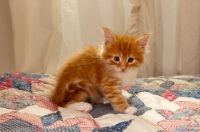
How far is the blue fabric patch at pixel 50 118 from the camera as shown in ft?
3.56

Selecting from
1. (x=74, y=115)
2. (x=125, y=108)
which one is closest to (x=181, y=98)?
(x=125, y=108)

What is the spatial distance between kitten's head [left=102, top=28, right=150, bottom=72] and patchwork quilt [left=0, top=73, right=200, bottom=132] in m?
0.20

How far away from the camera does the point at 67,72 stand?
1317mm

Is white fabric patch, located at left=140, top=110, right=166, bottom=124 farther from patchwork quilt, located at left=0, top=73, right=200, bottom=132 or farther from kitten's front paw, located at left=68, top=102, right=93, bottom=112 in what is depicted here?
kitten's front paw, located at left=68, top=102, right=93, bottom=112

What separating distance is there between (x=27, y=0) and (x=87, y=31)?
0.46 m

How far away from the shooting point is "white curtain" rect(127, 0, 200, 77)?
71.0 inches

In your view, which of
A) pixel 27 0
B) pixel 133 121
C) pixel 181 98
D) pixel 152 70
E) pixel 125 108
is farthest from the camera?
pixel 152 70

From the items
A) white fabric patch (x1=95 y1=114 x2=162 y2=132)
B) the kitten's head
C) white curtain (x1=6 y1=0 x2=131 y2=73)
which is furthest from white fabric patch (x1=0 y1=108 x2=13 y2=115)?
white curtain (x1=6 y1=0 x2=131 y2=73)

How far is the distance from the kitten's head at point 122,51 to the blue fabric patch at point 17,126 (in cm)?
48

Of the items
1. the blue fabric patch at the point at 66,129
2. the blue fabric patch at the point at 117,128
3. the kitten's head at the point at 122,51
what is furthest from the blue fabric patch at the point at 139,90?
the blue fabric patch at the point at 66,129

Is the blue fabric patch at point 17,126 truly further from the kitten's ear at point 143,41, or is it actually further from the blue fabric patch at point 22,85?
the kitten's ear at point 143,41

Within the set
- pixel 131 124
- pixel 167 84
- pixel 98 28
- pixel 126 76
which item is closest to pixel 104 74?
pixel 126 76

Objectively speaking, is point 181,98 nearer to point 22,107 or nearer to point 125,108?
point 125,108

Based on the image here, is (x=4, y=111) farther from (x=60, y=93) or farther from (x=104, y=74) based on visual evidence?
(x=104, y=74)
